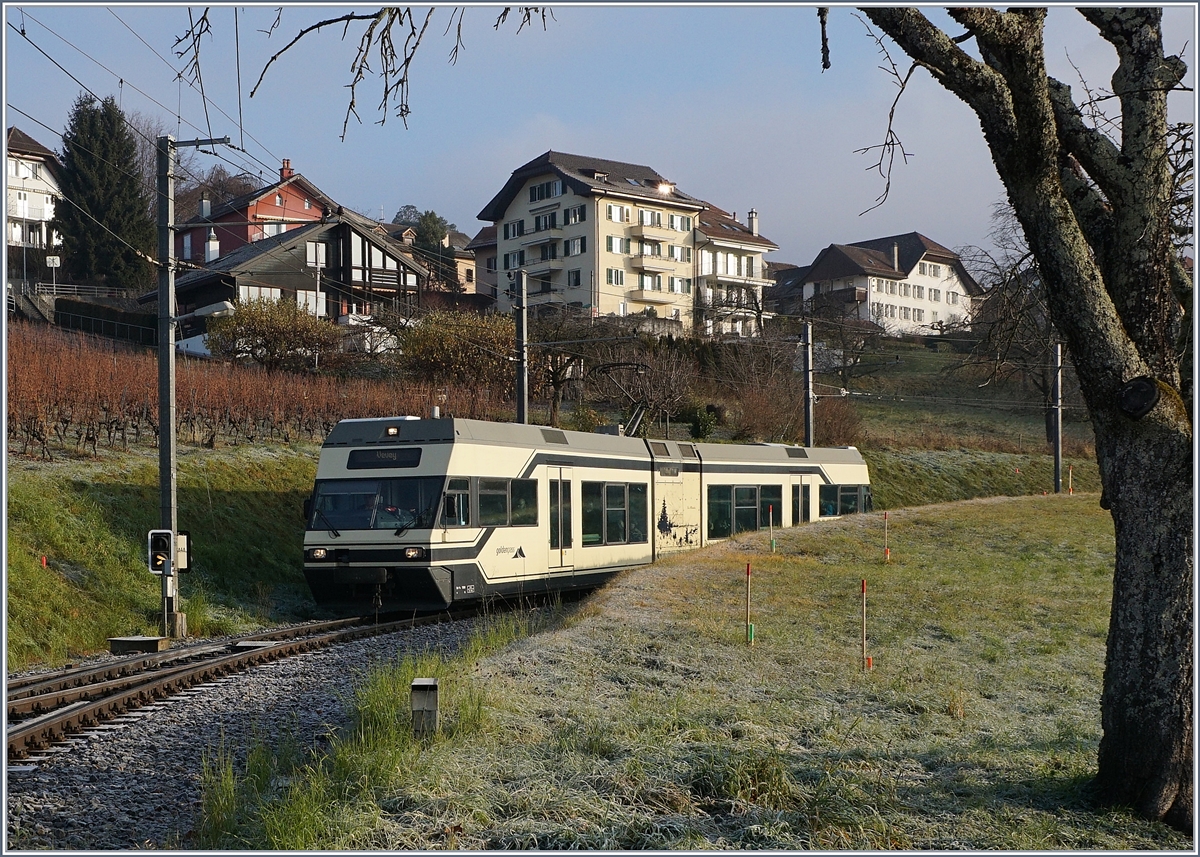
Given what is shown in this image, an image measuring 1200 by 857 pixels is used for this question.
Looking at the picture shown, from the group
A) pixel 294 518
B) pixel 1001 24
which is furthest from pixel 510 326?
pixel 1001 24

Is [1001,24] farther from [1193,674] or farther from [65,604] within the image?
[65,604]

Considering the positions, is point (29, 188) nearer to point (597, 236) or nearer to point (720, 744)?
point (597, 236)

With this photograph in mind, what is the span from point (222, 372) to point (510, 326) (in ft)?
43.8

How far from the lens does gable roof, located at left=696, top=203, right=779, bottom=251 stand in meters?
79.7

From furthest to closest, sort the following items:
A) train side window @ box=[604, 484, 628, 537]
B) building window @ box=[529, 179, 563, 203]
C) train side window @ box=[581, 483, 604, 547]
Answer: building window @ box=[529, 179, 563, 203], train side window @ box=[604, 484, 628, 537], train side window @ box=[581, 483, 604, 547]

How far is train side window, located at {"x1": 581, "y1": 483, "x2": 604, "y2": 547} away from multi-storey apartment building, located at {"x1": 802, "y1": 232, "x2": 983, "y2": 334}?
70382mm

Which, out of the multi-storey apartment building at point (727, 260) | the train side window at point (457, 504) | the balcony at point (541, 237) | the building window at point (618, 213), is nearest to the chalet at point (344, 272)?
the balcony at point (541, 237)

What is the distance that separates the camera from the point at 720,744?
8.30 meters

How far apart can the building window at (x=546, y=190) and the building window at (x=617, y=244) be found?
172 inches

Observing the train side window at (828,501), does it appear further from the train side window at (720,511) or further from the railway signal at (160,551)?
the railway signal at (160,551)

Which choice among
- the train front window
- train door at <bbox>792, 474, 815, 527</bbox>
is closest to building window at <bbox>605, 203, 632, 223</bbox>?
train door at <bbox>792, 474, 815, 527</bbox>

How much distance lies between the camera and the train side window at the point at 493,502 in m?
17.6

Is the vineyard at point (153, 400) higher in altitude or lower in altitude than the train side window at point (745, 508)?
higher

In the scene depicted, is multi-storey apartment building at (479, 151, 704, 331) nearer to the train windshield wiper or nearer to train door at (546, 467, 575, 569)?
train door at (546, 467, 575, 569)
